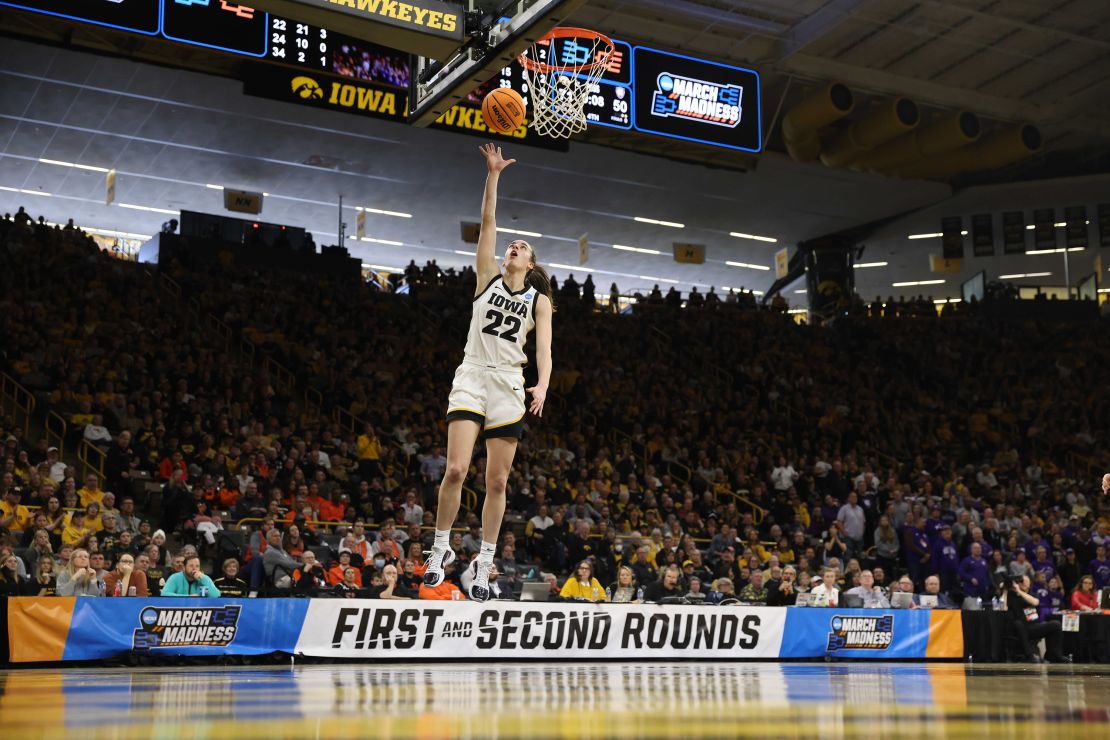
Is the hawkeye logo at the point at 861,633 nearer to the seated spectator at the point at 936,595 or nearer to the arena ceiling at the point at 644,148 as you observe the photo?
the seated spectator at the point at 936,595

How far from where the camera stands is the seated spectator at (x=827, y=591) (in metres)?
16.3

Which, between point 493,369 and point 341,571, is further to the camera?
point 341,571

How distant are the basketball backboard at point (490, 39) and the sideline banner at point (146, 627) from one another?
6.12 metres

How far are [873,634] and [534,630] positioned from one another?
5.37 metres

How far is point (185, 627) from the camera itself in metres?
12.6

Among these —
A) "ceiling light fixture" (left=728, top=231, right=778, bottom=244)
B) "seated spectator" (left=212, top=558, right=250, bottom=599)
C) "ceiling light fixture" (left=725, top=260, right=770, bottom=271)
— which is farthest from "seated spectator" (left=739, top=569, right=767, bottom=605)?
"ceiling light fixture" (left=725, top=260, right=770, bottom=271)

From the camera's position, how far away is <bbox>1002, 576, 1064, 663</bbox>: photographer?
57.4 ft

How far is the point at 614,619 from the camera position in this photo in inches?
559

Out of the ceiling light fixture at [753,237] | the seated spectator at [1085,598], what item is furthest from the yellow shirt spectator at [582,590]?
the ceiling light fixture at [753,237]

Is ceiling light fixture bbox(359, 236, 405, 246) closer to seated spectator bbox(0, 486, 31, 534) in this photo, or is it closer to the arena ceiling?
the arena ceiling

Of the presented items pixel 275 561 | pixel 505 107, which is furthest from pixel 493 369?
pixel 275 561

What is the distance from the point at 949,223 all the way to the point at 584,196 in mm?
10780

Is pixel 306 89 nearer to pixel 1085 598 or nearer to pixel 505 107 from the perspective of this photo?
pixel 505 107

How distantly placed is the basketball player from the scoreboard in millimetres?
6744
